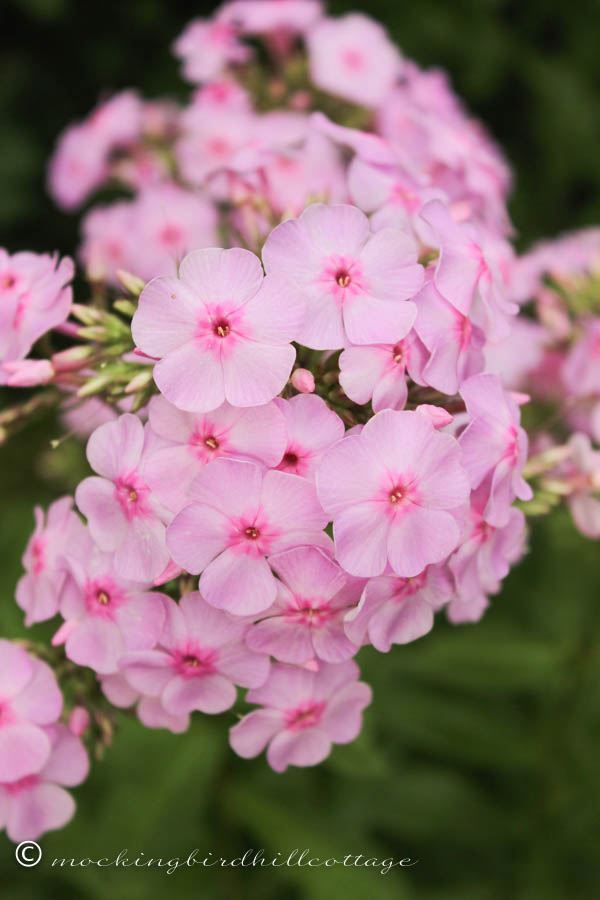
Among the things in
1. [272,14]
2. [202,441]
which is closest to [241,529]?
[202,441]

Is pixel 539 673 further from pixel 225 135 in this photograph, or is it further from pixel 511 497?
pixel 225 135

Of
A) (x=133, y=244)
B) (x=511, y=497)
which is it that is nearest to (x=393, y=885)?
(x=511, y=497)

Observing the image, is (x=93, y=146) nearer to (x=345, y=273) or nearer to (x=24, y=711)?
(x=345, y=273)

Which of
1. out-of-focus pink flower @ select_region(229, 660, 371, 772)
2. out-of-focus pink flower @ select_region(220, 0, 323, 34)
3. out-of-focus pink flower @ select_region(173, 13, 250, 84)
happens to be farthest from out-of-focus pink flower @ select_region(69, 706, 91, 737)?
out-of-focus pink flower @ select_region(220, 0, 323, 34)

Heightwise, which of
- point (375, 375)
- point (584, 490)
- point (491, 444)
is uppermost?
point (375, 375)

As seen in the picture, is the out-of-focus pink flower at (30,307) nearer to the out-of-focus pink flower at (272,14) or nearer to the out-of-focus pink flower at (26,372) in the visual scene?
the out-of-focus pink flower at (26,372)

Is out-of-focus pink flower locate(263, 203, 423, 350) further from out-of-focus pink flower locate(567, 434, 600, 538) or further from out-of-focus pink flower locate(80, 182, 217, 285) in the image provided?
out-of-focus pink flower locate(80, 182, 217, 285)

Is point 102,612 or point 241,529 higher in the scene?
point 241,529
